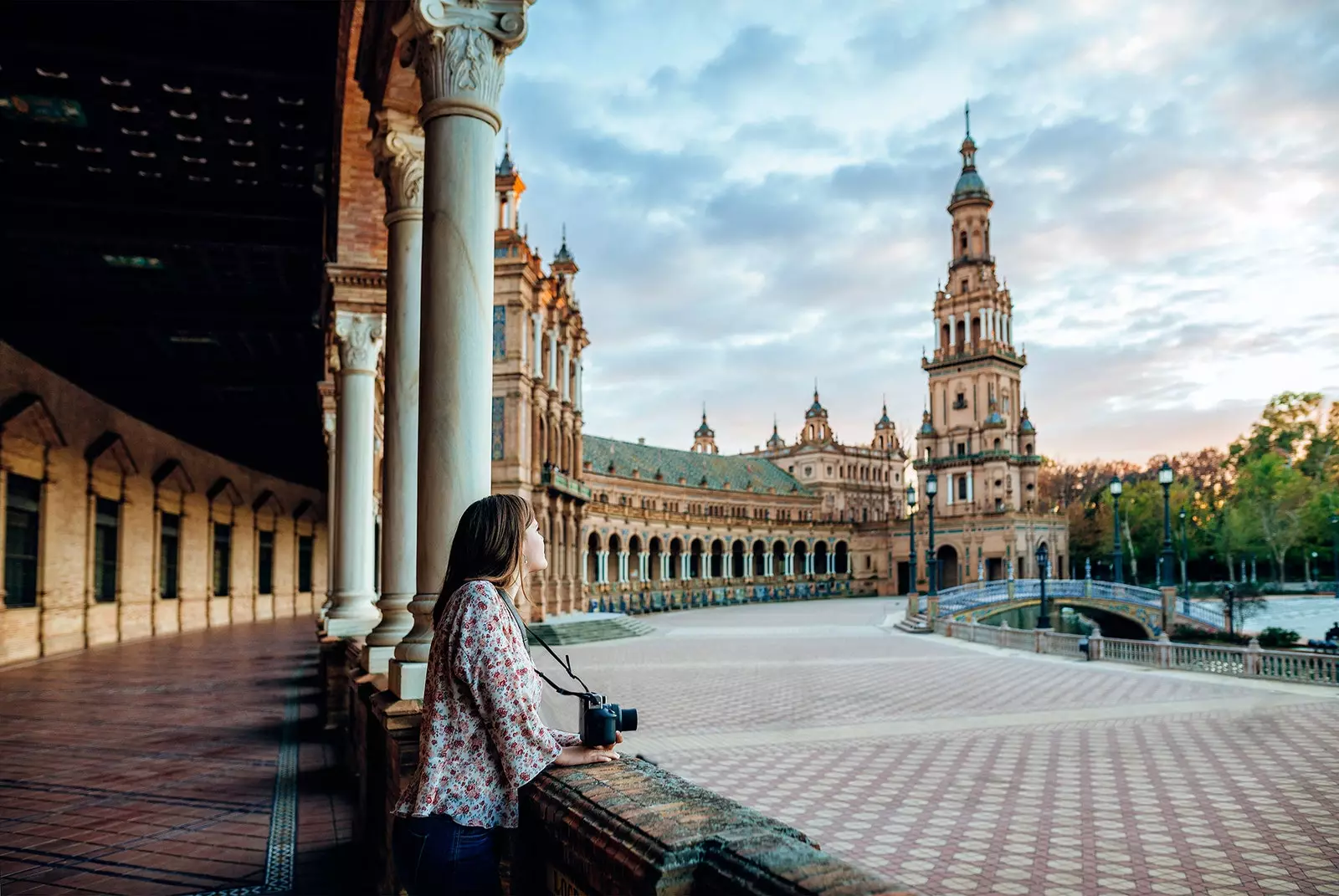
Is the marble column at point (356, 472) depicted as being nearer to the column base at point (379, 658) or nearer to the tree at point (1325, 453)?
the column base at point (379, 658)

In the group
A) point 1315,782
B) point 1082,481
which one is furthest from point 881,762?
point 1082,481

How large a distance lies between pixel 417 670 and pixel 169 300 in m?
13.9

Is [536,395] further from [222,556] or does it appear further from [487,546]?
[487,546]

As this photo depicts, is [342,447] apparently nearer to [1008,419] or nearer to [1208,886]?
[1208,886]

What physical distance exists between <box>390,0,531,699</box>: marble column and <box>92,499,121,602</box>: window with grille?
20.2 metres

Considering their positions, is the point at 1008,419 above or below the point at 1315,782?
above

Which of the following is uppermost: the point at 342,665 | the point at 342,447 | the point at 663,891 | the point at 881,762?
the point at 342,447

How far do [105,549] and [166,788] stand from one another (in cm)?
1739

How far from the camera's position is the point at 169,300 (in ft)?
53.6

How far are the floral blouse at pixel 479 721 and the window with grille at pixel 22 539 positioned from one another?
18.6 metres

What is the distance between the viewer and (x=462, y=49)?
17.5 ft

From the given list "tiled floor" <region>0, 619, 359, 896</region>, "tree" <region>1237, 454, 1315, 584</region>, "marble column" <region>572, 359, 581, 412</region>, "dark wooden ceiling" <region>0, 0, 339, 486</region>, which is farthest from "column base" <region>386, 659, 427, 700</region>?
"tree" <region>1237, 454, 1315, 584</region>

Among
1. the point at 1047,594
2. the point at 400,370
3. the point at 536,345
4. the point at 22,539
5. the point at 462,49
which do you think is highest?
the point at 536,345

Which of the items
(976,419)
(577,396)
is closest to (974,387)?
(976,419)
